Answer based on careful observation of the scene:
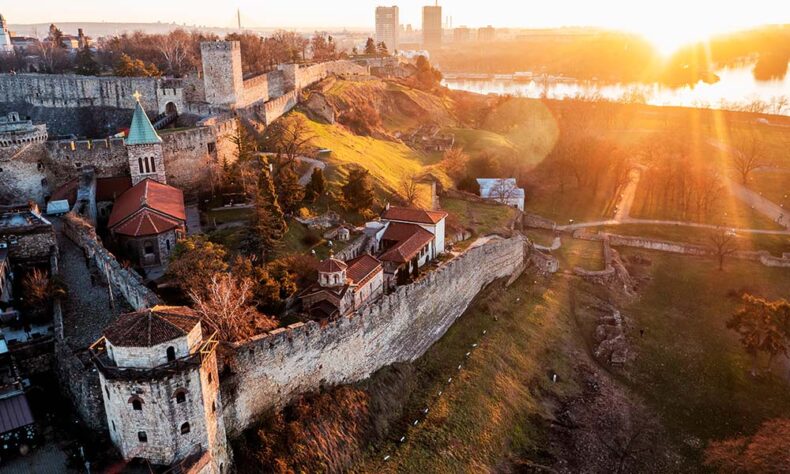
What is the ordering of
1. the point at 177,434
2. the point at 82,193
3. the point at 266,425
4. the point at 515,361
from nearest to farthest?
1. the point at 177,434
2. the point at 266,425
3. the point at 515,361
4. the point at 82,193

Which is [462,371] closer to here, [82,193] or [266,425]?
[266,425]

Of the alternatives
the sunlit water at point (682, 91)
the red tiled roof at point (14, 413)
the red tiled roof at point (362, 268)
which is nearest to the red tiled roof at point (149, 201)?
the red tiled roof at point (362, 268)

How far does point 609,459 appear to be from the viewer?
23188 mm

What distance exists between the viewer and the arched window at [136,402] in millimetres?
14648

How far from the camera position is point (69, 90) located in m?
46.5

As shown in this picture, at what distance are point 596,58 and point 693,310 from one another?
A: 13646 cm

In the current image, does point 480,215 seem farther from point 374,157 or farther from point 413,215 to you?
point 413,215

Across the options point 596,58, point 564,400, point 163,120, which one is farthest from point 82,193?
point 596,58

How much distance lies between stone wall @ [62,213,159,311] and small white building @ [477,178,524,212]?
27.8 metres

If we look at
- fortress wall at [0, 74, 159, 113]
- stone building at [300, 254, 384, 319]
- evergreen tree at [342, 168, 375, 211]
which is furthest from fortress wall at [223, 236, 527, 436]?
fortress wall at [0, 74, 159, 113]

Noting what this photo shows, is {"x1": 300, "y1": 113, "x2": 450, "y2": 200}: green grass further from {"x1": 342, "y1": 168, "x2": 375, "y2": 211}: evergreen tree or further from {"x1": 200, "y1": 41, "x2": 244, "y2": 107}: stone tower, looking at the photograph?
{"x1": 200, "y1": 41, "x2": 244, "y2": 107}: stone tower

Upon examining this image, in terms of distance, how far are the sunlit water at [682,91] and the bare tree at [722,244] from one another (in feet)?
171

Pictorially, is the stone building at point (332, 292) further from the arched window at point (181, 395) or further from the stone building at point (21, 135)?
the stone building at point (21, 135)

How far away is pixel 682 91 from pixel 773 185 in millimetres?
68136
